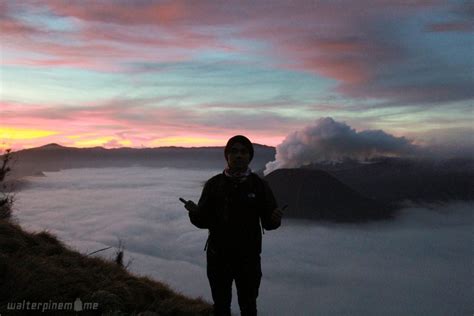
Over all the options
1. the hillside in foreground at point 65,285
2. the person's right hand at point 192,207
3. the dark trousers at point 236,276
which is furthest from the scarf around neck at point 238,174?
the hillside in foreground at point 65,285

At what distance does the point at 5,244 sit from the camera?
8.77 metres

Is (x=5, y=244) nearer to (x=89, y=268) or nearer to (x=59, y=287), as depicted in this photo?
(x=89, y=268)

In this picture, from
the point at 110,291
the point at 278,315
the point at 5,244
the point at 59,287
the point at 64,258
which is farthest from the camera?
the point at 278,315

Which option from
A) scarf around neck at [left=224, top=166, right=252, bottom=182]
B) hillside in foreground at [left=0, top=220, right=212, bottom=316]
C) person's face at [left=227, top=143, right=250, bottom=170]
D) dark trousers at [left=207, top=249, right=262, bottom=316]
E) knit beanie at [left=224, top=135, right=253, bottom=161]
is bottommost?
hillside in foreground at [left=0, top=220, right=212, bottom=316]

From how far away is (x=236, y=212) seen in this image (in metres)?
4.85

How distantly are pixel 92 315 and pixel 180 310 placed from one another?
2.15m

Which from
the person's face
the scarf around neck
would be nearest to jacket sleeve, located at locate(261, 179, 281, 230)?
the scarf around neck

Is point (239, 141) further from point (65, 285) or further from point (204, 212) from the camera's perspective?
point (65, 285)

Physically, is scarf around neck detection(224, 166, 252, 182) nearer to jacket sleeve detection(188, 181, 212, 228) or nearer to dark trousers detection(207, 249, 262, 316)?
jacket sleeve detection(188, 181, 212, 228)

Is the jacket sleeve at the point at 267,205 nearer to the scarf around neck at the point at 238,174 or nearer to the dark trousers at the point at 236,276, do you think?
the scarf around neck at the point at 238,174

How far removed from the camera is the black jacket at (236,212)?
4855 millimetres

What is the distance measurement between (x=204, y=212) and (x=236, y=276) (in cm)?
90

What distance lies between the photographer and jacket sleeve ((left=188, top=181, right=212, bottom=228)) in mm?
4887

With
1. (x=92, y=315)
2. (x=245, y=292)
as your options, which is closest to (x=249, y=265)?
(x=245, y=292)
